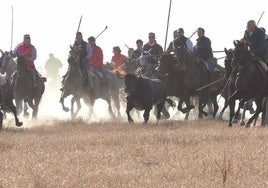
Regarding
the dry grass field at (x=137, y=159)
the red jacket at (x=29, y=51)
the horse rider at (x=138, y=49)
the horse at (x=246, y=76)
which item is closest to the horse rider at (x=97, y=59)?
the horse rider at (x=138, y=49)

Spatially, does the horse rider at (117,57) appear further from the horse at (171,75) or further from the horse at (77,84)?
the horse at (171,75)

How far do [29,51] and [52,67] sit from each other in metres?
18.3

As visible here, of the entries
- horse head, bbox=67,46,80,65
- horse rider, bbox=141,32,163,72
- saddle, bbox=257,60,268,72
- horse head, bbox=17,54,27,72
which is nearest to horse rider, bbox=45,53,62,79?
horse rider, bbox=141,32,163,72

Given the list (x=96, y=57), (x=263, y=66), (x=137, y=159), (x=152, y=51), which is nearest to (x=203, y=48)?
(x=152, y=51)

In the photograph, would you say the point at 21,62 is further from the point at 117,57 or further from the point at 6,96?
the point at 117,57

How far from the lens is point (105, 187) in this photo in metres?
9.56

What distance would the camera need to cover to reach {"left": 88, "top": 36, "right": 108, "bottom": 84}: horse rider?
29.5 meters

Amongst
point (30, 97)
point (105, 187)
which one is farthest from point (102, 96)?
point (105, 187)

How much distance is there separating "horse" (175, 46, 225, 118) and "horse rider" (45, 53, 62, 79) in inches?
796

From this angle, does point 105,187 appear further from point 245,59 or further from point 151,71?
point 151,71

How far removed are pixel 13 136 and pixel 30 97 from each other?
370 inches

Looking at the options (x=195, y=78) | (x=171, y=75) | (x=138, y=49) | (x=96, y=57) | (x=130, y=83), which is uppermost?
(x=138, y=49)

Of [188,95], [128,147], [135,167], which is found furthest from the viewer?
[188,95]

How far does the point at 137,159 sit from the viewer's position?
1238 centimetres
